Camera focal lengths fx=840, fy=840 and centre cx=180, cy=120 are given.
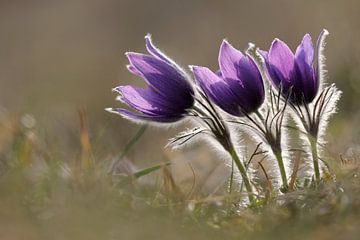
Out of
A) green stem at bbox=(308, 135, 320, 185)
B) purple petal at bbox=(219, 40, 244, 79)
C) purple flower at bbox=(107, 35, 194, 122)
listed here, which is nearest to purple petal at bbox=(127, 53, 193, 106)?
purple flower at bbox=(107, 35, 194, 122)

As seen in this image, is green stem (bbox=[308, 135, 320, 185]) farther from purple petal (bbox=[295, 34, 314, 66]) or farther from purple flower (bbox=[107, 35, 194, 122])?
purple flower (bbox=[107, 35, 194, 122])

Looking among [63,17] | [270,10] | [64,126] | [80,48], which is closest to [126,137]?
[64,126]

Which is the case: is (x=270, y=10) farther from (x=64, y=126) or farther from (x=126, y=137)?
(x=64, y=126)

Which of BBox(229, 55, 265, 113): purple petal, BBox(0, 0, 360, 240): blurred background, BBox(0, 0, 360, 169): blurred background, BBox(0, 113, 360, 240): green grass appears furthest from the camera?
BBox(0, 0, 360, 169): blurred background

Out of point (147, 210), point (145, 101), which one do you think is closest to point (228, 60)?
point (145, 101)

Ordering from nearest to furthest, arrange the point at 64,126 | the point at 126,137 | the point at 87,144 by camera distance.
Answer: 1. the point at 87,144
2. the point at 64,126
3. the point at 126,137
